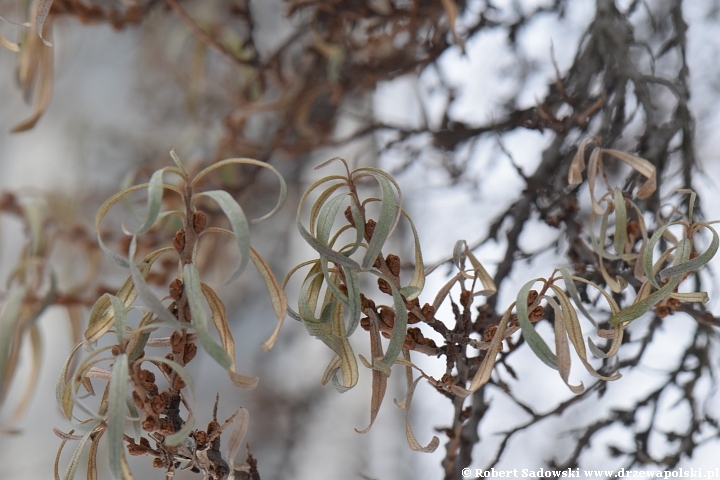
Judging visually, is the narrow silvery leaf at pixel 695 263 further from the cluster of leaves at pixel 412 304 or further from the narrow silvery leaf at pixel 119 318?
the narrow silvery leaf at pixel 119 318

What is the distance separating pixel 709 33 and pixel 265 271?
1.33 ft

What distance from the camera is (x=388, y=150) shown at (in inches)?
17.9

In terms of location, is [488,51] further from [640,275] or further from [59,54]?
[59,54]

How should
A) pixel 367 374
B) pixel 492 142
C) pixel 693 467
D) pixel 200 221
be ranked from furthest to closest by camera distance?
1. pixel 367 374
2. pixel 492 142
3. pixel 693 467
4. pixel 200 221

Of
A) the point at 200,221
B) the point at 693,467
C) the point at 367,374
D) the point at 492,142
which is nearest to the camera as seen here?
the point at 200,221

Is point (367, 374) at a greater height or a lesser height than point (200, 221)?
greater

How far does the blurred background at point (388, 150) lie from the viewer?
1.01ft

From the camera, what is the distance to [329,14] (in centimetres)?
42

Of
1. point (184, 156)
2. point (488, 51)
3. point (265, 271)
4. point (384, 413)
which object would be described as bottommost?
point (265, 271)

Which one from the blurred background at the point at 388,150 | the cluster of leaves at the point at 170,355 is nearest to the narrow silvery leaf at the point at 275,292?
the cluster of leaves at the point at 170,355

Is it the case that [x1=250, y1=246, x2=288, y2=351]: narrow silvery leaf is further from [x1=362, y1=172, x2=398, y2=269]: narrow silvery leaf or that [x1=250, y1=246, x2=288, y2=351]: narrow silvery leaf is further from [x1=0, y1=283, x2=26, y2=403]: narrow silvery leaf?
[x1=0, y1=283, x2=26, y2=403]: narrow silvery leaf

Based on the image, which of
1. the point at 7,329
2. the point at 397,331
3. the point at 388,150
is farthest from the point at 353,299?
the point at 388,150

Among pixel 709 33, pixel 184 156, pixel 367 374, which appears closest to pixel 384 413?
pixel 367 374

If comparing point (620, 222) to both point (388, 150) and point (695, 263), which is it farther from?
point (388, 150)
